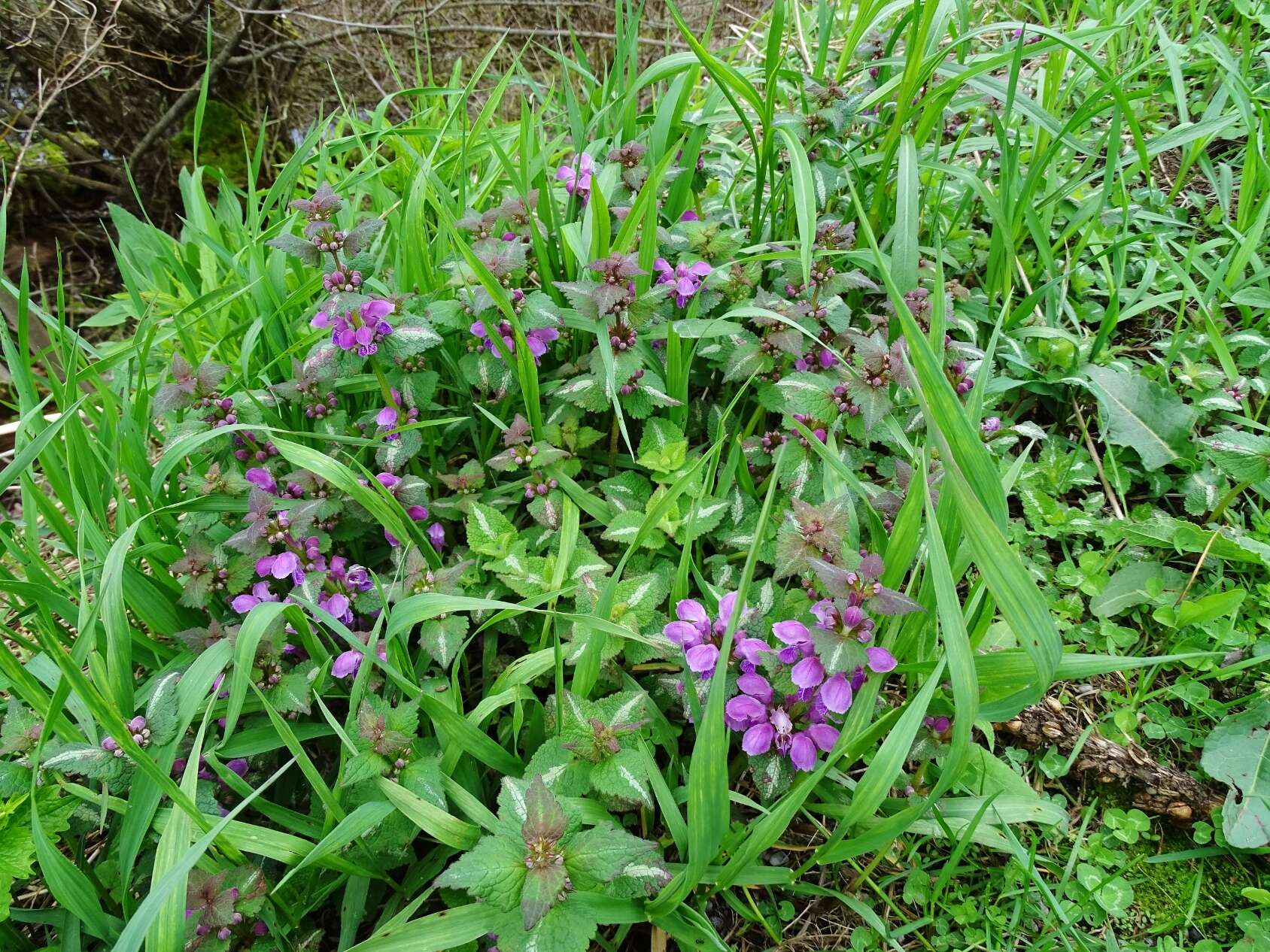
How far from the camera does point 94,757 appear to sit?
1478mm

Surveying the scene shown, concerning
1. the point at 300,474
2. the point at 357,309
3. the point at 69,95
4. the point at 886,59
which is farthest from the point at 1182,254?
the point at 69,95

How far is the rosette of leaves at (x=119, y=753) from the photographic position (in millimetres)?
1464

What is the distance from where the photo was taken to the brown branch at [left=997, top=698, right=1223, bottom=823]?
1.64 metres

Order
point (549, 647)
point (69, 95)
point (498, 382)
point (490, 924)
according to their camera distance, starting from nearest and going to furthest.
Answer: point (490, 924), point (549, 647), point (498, 382), point (69, 95)

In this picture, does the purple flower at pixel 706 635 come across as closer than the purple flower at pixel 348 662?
Yes

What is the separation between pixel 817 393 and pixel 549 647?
0.90 m

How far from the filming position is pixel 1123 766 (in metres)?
1.69

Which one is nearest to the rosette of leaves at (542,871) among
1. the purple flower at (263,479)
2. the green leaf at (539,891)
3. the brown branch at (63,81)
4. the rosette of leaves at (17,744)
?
the green leaf at (539,891)

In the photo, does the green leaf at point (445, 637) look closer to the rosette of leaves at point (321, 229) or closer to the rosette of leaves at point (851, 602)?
the rosette of leaves at point (851, 602)

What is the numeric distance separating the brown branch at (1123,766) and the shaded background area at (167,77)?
460 cm

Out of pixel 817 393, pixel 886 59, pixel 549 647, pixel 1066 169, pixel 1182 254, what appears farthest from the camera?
pixel 1066 169

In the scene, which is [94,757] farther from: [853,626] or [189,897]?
[853,626]

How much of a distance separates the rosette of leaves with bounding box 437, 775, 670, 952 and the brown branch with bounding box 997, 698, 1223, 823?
40.2 inches

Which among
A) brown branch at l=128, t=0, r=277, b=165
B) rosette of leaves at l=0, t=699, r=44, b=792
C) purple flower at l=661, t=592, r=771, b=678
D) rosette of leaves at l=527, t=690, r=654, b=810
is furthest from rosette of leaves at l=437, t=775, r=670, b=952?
brown branch at l=128, t=0, r=277, b=165
